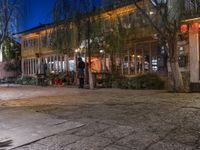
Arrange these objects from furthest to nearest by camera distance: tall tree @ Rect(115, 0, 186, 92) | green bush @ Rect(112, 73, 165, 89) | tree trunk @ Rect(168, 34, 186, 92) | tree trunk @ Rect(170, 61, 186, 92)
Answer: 1. green bush @ Rect(112, 73, 165, 89)
2. tree trunk @ Rect(170, 61, 186, 92)
3. tree trunk @ Rect(168, 34, 186, 92)
4. tall tree @ Rect(115, 0, 186, 92)

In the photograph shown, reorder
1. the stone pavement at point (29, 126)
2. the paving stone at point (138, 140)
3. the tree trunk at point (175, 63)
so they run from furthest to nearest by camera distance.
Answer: the tree trunk at point (175, 63), the stone pavement at point (29, 126), the paving stone at point (138, 140)

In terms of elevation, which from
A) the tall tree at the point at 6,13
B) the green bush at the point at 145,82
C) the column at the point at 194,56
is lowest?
the green bush at the point at 145,82

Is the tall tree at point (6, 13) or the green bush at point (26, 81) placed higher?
the tall tree at point (6, 13)

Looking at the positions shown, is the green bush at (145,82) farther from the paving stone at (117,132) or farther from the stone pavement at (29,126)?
the paving stone at (117,132)

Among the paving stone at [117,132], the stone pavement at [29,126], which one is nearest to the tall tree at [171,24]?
the stone pavement at [29,126]

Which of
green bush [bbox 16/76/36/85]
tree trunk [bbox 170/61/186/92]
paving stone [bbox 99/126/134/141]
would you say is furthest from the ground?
green bush [bbox 16/76/36/85]

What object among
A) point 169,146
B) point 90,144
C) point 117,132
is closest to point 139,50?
point 117,132

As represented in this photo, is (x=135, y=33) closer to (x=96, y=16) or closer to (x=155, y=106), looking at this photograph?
(x=96, y=16)

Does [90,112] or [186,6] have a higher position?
[186,6]

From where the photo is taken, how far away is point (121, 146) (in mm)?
4906

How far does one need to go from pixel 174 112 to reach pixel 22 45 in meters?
23.8

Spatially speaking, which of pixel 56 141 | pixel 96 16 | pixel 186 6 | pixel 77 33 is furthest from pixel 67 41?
pixel 56 141

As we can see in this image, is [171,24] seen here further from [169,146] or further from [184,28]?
[169,146]

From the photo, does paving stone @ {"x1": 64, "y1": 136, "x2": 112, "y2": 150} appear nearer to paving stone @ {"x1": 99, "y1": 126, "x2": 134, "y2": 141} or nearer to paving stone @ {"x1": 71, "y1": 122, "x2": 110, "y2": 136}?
paving stone @ {"x1": 99, "y1": 126, "x2": 134, "y2": 141}
